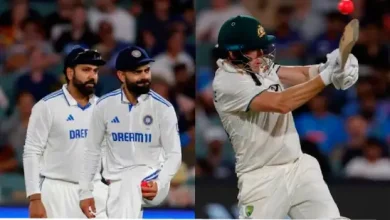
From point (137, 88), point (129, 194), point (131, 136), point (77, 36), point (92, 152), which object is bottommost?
point (129, 194)

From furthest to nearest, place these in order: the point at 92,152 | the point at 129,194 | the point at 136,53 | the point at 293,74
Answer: the point at 136,53 < the point at 92,152 < the point at 129,194 < the point at 293,74

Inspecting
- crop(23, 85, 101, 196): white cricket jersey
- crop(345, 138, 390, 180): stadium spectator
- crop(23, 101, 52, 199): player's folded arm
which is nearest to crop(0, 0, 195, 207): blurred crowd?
crop(345, 138, 390, 180): stadium spectator

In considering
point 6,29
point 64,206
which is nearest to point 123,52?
point 64,206

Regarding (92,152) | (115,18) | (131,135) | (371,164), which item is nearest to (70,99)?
(92,152)

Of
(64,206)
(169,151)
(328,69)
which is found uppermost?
(328,69)

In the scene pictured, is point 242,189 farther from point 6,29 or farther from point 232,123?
point 6,29

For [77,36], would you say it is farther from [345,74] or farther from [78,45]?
[345,74]

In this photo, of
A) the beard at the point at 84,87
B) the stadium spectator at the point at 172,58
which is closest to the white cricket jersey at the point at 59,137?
the beard at the point at 84,87

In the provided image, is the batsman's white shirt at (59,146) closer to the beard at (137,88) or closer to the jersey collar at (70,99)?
the jersey collar at (70,99)
